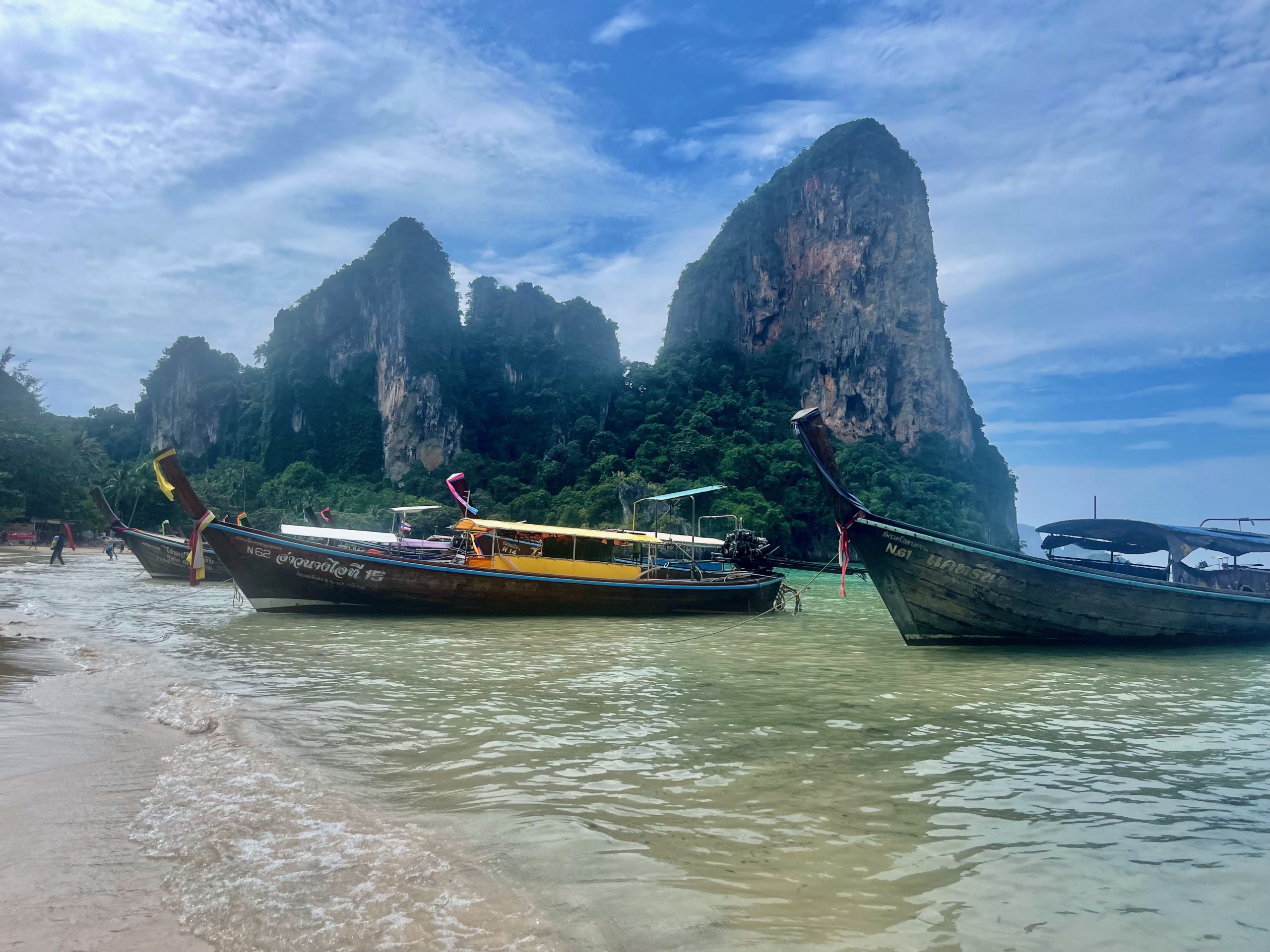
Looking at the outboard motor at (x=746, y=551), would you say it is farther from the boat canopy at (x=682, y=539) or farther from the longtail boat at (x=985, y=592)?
the longtail boat at (x=985, y=592)

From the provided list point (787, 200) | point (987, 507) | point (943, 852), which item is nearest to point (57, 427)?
point (943, 852)

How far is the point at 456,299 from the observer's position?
70.9 metres

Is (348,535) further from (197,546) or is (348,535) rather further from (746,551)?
(746,551)

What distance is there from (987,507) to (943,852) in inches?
3042

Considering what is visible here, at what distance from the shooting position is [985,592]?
9.79 meters

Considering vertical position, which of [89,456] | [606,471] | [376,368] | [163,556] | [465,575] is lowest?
[163,556]

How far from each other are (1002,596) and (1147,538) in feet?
18.6

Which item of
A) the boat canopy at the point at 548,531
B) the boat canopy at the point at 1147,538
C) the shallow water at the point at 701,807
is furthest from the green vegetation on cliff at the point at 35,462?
the boat canopy at the point at 1147,538

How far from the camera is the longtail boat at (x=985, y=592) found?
971 cm

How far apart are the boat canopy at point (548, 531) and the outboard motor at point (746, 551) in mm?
3270

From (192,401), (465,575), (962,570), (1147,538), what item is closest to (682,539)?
(465,575)

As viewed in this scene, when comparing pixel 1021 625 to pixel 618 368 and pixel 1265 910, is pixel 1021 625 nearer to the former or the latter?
Answer: pixel 1265 910

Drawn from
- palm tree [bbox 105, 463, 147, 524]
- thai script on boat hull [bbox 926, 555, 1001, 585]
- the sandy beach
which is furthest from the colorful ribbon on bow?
palm tree [bbox 105, 463, 147, 524]

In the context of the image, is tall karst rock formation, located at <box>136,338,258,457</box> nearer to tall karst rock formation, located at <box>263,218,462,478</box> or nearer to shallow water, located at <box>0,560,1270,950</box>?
→ tall karst rock formation, located at <box>263,218,462,478</box>
